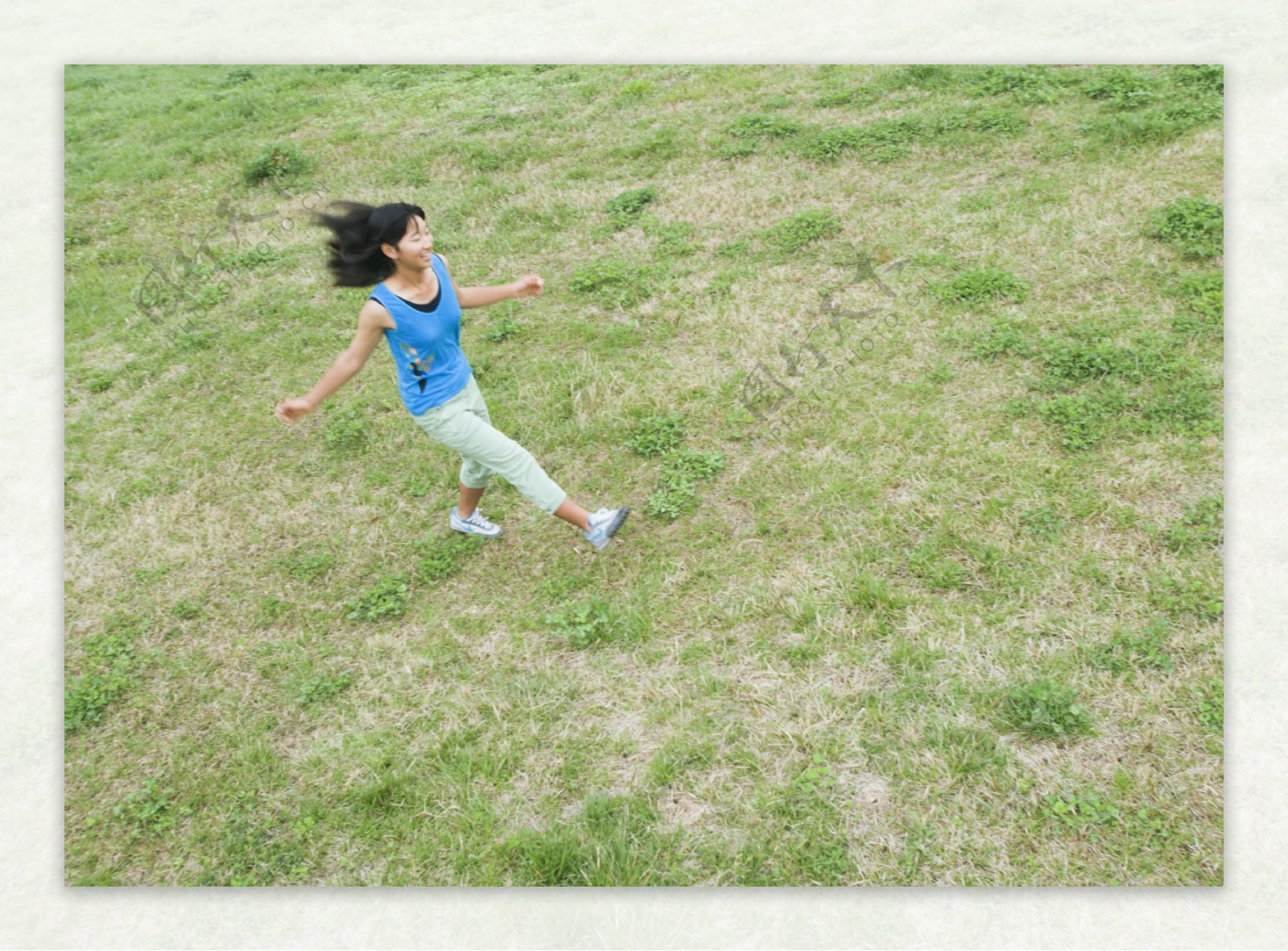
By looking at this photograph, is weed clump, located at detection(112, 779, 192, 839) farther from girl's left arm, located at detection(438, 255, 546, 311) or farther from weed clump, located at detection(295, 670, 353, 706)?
girl's left arm, located at detection(438, 255, 546, 311)

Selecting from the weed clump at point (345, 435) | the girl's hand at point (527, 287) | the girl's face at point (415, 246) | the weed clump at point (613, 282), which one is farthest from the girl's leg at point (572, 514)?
the weed clump at point (613, 282)

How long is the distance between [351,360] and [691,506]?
1.99 metres

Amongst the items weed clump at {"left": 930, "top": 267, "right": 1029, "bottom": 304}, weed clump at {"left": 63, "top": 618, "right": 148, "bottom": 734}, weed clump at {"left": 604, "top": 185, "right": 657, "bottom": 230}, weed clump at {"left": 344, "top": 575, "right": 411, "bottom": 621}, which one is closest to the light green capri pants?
weed clump at {"left": 344, "top": 575, "right": 411, "bottom": 621}

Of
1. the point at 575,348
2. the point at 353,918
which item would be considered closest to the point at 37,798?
the point at 353,918

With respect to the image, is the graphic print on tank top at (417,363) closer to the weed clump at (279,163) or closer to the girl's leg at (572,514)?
the girl's leg at (572,514)

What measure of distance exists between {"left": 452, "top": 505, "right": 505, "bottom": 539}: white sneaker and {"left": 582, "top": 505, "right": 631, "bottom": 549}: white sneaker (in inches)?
23.2

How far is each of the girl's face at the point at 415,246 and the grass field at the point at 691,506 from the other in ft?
5.67

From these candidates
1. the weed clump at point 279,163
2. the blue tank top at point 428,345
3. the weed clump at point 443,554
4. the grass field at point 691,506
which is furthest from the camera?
the weed clump at point 279,163

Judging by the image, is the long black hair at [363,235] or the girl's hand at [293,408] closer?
the long black hair at [363,235]

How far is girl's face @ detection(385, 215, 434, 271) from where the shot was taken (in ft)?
12.0

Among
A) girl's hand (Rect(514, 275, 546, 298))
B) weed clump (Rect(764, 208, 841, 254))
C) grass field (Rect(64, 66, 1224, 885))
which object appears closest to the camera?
grass field (Rect(64, 66, 1224, 885))

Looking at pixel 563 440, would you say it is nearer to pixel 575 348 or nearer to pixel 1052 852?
pixel 575 348

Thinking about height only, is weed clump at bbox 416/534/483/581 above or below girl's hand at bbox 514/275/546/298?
below

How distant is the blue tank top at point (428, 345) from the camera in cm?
381
